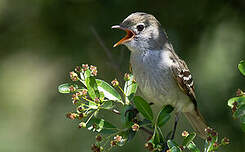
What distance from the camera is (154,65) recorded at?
3699 millimetres

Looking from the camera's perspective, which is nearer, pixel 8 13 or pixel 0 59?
pixel 8 13

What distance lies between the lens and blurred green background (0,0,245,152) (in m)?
4.34

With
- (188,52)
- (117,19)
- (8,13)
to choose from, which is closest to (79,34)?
(117,19)

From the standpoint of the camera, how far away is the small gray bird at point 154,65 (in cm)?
368

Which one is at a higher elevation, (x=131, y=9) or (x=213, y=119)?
(x=131, y=9)

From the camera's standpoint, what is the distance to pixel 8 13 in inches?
191

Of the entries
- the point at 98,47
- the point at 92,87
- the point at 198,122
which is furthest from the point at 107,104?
the point at 98,47

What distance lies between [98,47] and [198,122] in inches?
53.7

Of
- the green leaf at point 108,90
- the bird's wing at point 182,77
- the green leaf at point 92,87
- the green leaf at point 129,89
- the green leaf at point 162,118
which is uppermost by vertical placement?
the green leaf at point 92,87

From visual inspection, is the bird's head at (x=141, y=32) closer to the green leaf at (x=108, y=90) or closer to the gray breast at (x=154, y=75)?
the gray breast at (x=154, y=75)

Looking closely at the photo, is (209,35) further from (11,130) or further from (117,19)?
(11,130)

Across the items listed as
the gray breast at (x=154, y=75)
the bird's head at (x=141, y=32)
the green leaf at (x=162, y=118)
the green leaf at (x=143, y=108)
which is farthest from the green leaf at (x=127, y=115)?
the bird's head at (x=141, y=32)

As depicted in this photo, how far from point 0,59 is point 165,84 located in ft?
7.84

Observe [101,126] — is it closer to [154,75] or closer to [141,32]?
[154,75]
